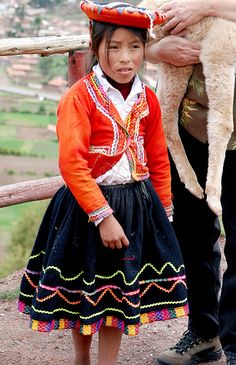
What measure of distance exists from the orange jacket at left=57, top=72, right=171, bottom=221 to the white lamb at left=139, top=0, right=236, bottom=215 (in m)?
0.15

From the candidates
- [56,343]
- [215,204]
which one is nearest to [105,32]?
[215,204]

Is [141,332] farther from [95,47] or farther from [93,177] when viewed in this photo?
[95,47]

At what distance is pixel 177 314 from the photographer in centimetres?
248

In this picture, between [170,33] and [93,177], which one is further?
[170,33]

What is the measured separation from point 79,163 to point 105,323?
1.89ft

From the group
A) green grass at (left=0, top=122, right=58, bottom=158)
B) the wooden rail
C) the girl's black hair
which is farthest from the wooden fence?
green grass at (left=0, top=122, right=58, bottom=158)

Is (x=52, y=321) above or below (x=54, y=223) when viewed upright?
below

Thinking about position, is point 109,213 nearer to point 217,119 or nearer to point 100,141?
point 100,141

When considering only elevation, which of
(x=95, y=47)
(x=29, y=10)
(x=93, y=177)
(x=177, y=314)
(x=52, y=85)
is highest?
(x=95, y=47)

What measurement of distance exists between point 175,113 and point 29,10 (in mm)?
20697

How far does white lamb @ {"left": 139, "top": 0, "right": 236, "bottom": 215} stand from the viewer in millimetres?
2426

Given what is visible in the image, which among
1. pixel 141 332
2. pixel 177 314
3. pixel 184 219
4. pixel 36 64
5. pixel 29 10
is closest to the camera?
pixel 177 314

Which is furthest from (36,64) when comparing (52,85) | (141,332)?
(141,332)

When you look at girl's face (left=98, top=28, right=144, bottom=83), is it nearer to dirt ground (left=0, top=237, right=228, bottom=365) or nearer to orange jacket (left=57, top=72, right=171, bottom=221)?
orange jacket (left=57, top=72, right=171, bottom=221)
